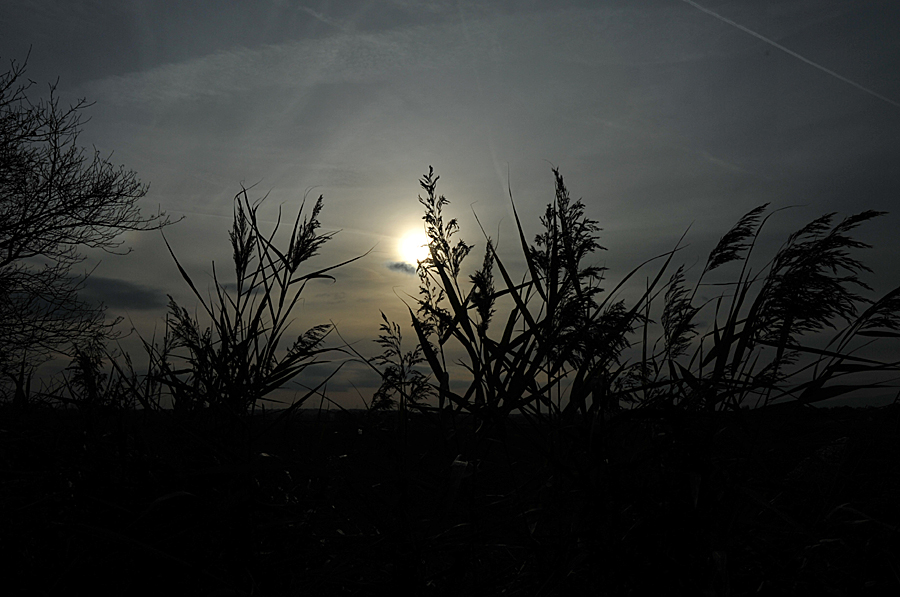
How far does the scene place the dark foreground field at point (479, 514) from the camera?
1.55m

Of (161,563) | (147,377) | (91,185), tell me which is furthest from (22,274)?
(161,563)

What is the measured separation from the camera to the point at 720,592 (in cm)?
140

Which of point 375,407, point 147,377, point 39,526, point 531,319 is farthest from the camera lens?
point 375,407

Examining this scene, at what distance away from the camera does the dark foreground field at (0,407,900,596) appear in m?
1.55

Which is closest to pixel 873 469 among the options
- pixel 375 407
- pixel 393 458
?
pixel 393 458

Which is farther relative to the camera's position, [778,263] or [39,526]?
[778,263]

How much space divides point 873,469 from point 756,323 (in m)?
0.64

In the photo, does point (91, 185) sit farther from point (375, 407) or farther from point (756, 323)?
point (756, 323)

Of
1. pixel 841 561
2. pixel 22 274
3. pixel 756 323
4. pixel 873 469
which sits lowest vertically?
pixel 841 561

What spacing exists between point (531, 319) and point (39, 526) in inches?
67.1

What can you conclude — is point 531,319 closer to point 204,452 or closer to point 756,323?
point 756,323

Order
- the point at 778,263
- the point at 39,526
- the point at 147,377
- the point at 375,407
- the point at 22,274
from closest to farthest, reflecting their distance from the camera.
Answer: the point at 39,526, the point at 778,263, the point at 147,377, the point at 375,407, the point at 22,274

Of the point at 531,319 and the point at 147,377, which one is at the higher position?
the point at 531,319

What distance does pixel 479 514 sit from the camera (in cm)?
176
